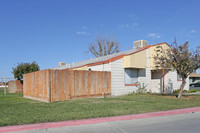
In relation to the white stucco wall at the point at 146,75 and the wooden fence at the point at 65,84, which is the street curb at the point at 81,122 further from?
the white stucco wall at the point at 146,75

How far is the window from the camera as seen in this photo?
15891mm

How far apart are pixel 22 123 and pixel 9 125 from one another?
0.39m

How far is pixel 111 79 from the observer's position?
14.7m

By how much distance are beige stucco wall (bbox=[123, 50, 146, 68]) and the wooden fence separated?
195 cm

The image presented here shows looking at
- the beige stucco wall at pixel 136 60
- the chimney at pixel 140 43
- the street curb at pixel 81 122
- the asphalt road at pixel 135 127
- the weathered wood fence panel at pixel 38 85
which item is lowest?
the asphalt road at pixel 135 127

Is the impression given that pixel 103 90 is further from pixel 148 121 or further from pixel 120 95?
pixel 148 121

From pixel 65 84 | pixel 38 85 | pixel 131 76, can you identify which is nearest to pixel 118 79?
pixel 131 76

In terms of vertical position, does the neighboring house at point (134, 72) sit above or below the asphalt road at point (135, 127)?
above

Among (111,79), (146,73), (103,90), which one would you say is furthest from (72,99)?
(146,73)

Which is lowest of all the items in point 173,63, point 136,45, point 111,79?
point 111,79

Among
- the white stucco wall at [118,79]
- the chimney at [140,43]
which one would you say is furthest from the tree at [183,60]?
the chimney at [140,43]

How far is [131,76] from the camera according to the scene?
16.3 meters

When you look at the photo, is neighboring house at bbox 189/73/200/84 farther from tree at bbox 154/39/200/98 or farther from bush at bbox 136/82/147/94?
tree at bbox 154/39/200/98

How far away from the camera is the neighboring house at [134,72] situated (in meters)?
15.0
